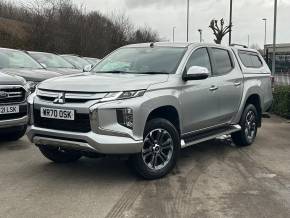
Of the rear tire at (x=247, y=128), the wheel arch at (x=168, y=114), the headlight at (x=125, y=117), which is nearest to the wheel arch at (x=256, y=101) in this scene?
the rear tire at (x=247, y=128)

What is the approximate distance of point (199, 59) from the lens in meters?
7.05

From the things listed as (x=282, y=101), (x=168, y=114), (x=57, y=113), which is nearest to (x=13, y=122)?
(x=57, y=113)

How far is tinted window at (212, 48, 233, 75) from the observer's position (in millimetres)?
7511

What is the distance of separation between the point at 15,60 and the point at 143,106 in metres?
5.63

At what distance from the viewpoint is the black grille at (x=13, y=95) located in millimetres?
7496

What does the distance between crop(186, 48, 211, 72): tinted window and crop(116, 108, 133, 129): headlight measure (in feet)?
5.01

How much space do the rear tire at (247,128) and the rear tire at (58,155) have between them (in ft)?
9.59

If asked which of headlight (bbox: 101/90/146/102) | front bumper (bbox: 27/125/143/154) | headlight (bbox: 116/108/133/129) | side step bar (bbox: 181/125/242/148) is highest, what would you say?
headlight (bbox: 101/90/146/102)

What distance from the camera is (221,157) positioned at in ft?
24.5

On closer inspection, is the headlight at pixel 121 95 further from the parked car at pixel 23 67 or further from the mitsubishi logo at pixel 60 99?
the parked car at pixel 23 67

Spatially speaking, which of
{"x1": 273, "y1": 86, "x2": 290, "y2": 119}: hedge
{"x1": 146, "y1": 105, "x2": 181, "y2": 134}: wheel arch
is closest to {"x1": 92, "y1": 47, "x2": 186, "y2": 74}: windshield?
{"x1": 146, "y1": 105, "x2": 181, "y2": 134}: wheel arch

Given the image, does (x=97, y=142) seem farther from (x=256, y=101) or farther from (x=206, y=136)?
(x=256, y=101)

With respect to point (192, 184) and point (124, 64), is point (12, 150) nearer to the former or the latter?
point (124, 64)

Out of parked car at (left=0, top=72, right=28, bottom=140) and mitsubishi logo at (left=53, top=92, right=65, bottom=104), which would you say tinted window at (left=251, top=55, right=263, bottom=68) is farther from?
mitsubishi logo at (left=53, top=92, right=65, bottom=104)
